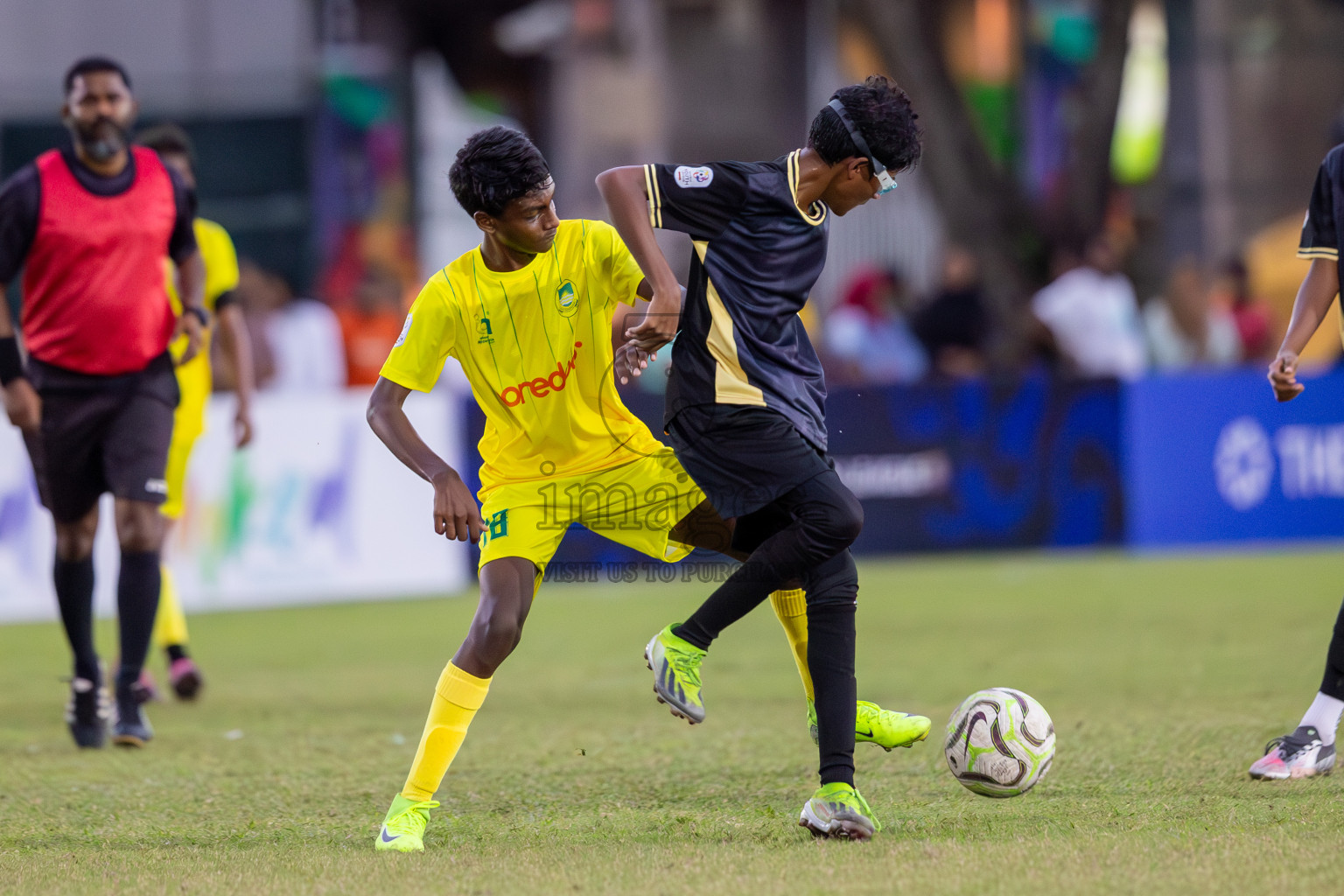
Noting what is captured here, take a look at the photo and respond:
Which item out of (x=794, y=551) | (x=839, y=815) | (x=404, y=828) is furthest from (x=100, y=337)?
(x=839, y=815)

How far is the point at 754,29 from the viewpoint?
2269 cm

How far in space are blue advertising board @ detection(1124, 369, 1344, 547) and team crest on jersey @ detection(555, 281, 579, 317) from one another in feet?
30.3

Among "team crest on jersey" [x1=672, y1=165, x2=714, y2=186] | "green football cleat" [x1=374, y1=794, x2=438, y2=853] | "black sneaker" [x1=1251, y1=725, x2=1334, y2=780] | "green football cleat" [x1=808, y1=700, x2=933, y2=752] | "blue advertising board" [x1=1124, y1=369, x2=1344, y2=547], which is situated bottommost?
"blue advertising board" [x1=1124, y1=369, x2=1344, y2=547]

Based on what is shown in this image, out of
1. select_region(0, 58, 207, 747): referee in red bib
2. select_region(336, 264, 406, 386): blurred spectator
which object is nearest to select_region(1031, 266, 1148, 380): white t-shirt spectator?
select_region(336, 264, 406, 386): blurred spectator

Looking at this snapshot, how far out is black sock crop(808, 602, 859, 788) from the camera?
4.59 metres

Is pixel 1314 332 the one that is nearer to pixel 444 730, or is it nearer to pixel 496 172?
pixel 496 172

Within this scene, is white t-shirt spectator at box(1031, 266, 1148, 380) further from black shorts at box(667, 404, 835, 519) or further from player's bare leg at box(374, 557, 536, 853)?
player's bare leg at box(374, 557, 536, 853)

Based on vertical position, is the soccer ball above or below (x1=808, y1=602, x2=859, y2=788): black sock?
below

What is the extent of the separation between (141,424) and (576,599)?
556 cm

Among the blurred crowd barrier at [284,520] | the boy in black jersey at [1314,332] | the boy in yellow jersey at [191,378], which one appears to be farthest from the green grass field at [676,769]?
the blurred crowd barrier at [284,520]

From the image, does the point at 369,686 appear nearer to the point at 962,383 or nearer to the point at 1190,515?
the point at 962,383

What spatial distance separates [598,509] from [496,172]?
97 cm

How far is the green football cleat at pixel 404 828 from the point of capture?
462 cm

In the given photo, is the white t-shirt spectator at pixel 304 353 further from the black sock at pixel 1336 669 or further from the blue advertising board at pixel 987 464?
the black sock at pixel 1336 669
